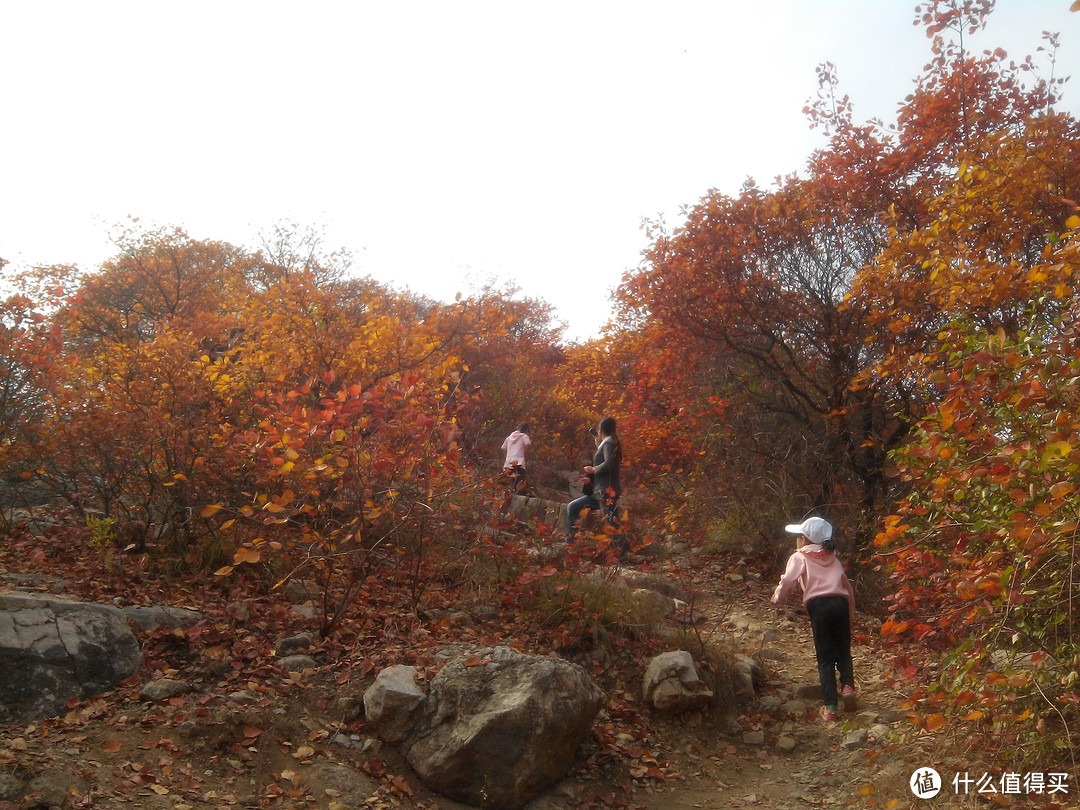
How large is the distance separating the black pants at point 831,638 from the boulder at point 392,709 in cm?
288

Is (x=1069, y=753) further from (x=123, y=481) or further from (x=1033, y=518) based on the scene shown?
(x=123, y=481)

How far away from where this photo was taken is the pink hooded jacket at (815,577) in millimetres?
5656

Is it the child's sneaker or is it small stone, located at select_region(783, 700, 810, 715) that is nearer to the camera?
the child's sneaker

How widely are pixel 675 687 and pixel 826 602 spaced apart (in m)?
1.25

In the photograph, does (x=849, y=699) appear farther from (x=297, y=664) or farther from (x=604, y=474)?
(x=604, y=474)

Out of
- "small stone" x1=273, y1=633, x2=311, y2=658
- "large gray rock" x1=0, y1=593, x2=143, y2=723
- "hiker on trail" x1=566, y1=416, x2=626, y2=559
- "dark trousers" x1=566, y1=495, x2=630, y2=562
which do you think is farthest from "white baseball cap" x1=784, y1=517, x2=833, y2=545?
"large gray rock" x1=0, y1=593, x2=143, y2=723

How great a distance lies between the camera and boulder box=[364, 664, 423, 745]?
4.72 m

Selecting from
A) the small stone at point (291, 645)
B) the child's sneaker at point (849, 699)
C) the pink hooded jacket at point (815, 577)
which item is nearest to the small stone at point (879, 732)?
the child's sneaker at point (849, 699)

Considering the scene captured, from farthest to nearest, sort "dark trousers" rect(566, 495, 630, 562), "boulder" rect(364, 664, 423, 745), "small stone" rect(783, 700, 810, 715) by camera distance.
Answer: "dark trousers" rect(566, 495, 630, 562)
"small stone" rect(783, 700, 810, 715)
"boulder" rect(364, 664, 423, 745)

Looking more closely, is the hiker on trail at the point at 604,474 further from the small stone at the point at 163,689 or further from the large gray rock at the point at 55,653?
the large gray rock at the point at 55,653

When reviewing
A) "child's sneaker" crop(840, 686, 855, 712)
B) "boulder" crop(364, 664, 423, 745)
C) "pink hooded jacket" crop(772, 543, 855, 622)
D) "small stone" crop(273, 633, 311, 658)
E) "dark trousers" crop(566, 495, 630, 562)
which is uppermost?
"dark trousers" crop(566, 495, 630, 562)

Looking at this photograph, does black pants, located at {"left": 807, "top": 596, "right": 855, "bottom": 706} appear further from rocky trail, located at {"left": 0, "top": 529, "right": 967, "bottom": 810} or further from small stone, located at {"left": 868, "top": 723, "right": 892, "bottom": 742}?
small stone, located at {"left": 868, "top": 723, "right": 892, "bottom": 742}

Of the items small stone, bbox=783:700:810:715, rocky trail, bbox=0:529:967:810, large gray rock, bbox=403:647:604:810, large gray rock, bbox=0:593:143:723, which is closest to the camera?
rocky trail, bbox=0:529:967:810

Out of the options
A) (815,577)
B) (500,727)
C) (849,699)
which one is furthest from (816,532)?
(500,727)
